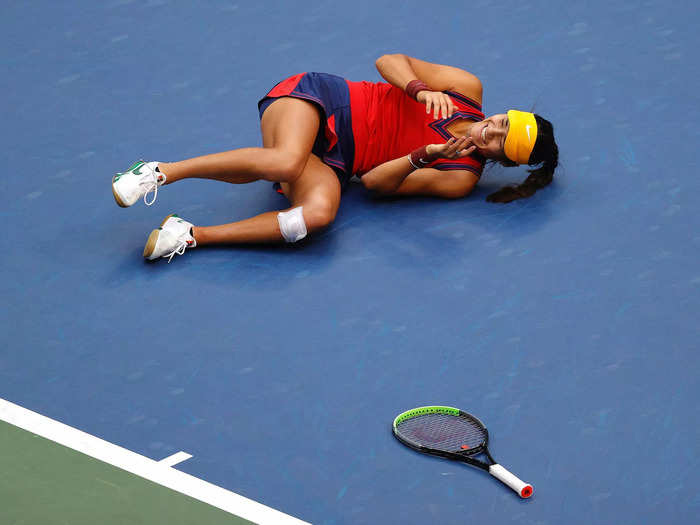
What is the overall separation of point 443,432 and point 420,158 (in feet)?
4.60

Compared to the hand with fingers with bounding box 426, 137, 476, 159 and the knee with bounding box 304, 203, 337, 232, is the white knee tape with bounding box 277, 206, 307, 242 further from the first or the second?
the hand with fingers with bounding box 426, 137, 476, 159

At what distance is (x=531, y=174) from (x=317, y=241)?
1096 mm

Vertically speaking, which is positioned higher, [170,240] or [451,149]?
[451,149]

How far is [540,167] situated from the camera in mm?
4371

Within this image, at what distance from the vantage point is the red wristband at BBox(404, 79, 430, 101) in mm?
4090

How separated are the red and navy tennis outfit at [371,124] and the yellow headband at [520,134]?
0.22 meters

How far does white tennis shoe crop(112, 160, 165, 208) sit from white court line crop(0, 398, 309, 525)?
0.98 metres

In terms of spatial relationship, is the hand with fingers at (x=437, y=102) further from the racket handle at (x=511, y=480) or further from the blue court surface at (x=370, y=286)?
the racket handle at (x=511, y=480)

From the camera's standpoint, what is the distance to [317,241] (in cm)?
411

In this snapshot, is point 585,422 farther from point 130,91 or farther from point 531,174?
point 130,91

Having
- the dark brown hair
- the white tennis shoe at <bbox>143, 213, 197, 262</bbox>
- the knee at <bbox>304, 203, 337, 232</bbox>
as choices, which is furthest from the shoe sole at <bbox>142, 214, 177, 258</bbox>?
the dark brown hair

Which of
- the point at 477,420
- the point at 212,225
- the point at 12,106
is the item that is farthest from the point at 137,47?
the point at 477,420

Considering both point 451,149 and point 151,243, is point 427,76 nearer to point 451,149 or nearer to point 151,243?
point 451,149

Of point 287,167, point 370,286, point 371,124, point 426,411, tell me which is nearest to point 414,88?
point 371,124
